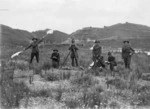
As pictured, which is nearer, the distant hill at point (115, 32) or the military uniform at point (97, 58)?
the military uniform at point (97, 58)

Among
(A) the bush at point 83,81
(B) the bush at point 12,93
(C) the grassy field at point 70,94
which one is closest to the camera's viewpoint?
(B) the bush at point 12,93

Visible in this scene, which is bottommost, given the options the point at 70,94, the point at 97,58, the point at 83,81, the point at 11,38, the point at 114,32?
the point at 70,94

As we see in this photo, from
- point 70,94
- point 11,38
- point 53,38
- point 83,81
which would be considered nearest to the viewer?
point 70,94

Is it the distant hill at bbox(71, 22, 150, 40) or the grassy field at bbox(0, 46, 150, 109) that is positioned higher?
the distant hill at bbox(71, 22, 150, 40)

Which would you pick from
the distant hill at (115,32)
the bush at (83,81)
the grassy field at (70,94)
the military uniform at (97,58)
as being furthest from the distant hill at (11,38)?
the grassy field at (70,94)

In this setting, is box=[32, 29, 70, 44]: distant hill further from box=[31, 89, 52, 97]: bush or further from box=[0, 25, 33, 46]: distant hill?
box=[31, 89, 52, 97]: bush

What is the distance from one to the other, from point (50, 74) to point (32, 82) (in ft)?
3.56

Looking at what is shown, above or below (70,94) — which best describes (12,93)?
above

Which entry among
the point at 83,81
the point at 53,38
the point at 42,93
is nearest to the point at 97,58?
the point at 83,81

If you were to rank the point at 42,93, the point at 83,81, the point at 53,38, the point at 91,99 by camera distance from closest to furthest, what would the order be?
the point at 91,99, the point at 42,93, the point at 83,81, the point at 53,38

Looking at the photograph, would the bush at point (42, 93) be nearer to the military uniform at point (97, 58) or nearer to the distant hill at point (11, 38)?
the military uniform at point (97, 58)

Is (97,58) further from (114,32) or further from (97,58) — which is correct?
(114,32)

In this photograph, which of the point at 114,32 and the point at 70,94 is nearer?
the point at 70,94

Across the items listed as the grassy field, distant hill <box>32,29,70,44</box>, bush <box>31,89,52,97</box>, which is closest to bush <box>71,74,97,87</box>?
the grassy field
